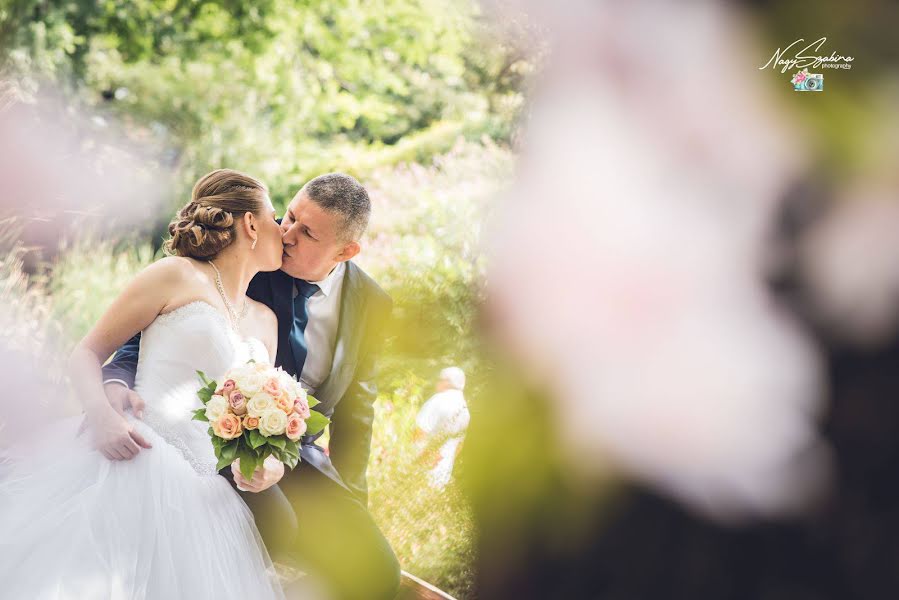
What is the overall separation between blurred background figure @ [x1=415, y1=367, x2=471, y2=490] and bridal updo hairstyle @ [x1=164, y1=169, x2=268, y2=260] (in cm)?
134

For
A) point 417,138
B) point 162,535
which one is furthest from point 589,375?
point 417,138

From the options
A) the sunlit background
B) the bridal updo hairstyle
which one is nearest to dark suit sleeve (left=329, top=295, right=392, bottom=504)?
the bridal updo hairstyle

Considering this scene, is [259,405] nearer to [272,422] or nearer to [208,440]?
[272,422]

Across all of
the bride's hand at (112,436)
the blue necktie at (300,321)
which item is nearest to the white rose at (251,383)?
the bride's hand at (112,436)

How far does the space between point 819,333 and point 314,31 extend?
8.30 m

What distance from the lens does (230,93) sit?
8.41m

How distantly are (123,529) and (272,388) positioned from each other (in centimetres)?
54

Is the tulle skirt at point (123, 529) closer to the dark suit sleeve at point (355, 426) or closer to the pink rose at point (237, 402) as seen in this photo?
the pink rose at point (237, 402)

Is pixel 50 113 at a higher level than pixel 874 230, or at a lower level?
lower

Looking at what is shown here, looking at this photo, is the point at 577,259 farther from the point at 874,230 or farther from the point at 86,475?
the point at 86,475

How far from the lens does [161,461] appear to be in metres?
2.24

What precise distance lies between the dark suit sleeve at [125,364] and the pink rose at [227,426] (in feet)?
1.67

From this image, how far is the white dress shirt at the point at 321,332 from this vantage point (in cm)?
282

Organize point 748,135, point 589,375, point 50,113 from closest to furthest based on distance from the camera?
1. point 748,135
2. point 589,375
3. point 50,113
